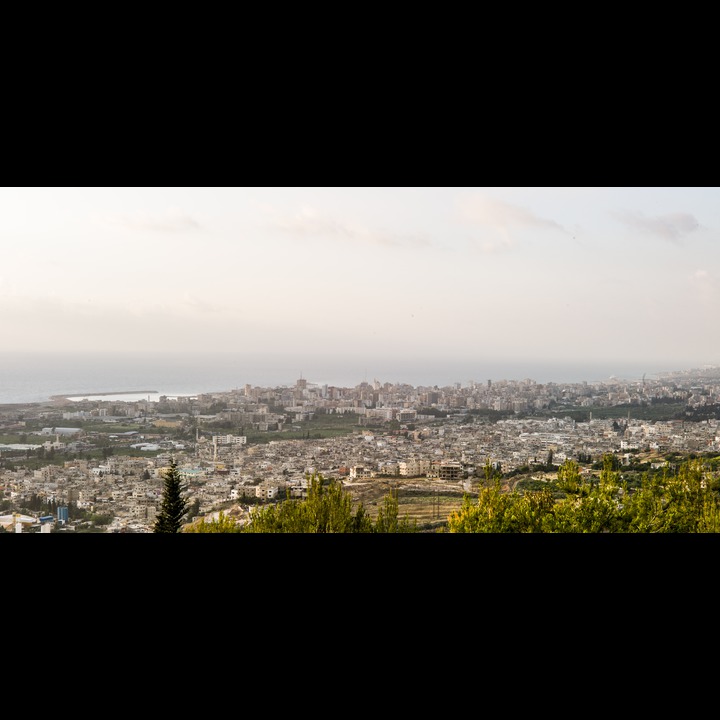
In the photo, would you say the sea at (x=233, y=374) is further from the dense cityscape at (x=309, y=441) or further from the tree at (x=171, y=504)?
the tree at (x=171, y=504)

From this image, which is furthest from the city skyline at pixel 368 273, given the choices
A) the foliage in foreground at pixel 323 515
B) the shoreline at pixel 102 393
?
the foliage in foreground at pixel 323 515

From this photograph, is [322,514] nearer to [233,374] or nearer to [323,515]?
[323,515]

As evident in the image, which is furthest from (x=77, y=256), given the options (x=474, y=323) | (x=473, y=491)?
(x=473, y=491)

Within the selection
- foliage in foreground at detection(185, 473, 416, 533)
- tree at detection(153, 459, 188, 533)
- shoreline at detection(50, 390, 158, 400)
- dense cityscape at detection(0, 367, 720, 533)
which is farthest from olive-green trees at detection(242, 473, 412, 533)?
shoreline at detection(50, 390, 158, 400)

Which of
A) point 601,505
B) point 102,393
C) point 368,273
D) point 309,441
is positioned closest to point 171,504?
point 102,393

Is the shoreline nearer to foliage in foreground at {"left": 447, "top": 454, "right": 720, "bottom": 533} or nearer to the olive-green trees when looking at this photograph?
the olive-green trees
